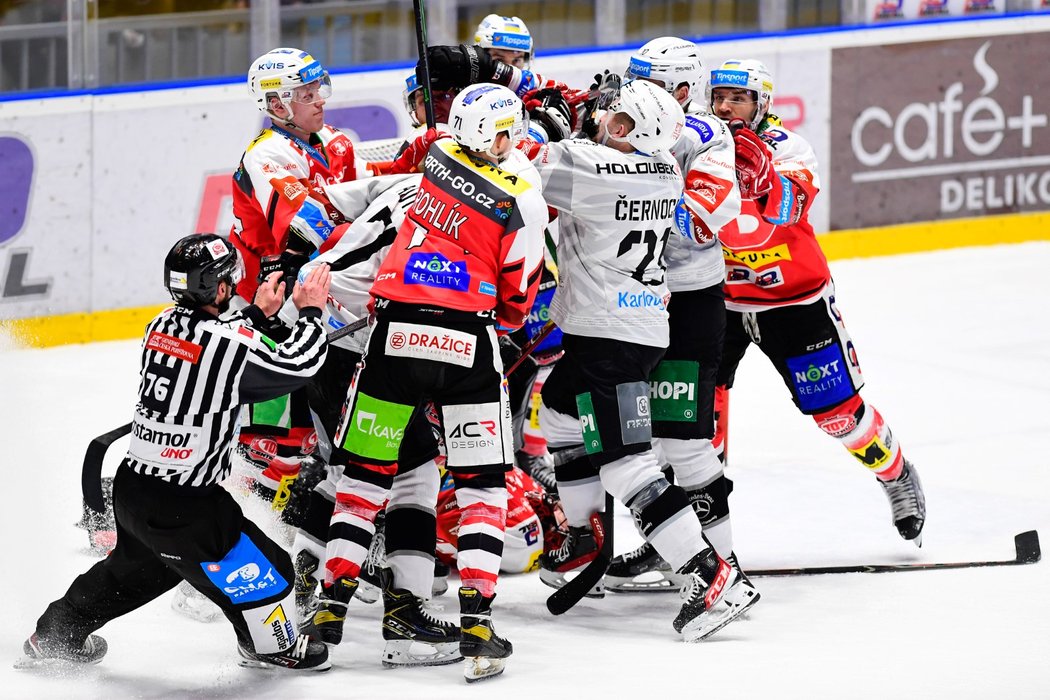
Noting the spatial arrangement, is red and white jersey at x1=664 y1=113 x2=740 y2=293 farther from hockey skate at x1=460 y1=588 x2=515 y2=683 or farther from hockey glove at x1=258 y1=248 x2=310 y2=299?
hockey skate at x1=460 y1=588 x2=515 y2=683

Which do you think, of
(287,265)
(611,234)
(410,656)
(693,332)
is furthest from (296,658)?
(693,332)

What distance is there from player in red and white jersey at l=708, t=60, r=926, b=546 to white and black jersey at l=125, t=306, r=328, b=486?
1776mm

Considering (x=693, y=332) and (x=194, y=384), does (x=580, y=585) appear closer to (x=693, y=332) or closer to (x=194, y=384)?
(x=693, y=332)

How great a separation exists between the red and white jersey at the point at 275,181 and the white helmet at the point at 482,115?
918 mm

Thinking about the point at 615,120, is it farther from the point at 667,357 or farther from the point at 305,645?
the point at 305,645

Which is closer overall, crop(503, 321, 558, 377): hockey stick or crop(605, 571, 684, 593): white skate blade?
crop(503, 321, 558, 377): hockey stick

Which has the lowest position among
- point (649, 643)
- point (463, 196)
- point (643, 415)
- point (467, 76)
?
point (649, 643)

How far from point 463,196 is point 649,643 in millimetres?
1378

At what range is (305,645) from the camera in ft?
14.0

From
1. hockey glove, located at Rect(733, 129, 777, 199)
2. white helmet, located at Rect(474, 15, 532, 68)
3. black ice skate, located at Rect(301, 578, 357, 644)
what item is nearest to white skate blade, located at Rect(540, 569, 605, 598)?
black ice skate, located at Rect(301, 578, 357, 644)

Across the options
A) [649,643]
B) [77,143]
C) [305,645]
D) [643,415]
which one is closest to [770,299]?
[643,415]

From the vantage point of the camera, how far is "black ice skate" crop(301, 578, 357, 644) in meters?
4.34

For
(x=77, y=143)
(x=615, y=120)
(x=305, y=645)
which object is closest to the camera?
(x=305, y=645)

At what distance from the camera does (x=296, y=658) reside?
167 inches
